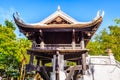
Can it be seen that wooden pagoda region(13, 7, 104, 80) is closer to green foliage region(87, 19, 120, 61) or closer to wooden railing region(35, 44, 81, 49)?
wooden railing region(35, 44, 81, 49)

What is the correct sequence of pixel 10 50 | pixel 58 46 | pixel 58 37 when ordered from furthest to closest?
pixel 10 50, pixel 58 37, pixel 58 46

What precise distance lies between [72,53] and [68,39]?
125 centimetres

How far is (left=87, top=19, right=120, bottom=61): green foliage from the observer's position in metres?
25.6

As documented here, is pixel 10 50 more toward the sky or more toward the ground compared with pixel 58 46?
more toward the sky

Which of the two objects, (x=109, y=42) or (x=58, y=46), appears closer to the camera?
(x=58, y=46)

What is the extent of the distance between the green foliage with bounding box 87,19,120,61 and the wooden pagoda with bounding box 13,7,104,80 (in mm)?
10556

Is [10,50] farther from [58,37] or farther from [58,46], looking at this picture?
[58,46]

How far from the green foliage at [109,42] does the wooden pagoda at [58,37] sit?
10.6 metres

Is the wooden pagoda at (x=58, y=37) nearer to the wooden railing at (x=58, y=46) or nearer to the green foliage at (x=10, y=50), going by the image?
the wooden railing at (x=58, y=46)

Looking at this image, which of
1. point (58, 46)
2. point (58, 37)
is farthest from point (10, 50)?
point (58, 46)

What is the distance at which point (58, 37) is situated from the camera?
1580 centimetres

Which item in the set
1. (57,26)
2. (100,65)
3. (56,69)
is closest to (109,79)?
(100,65)

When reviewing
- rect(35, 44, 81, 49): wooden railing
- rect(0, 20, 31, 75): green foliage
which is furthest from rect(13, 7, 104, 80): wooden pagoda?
rect(0, 20, 31, 75): green foliage

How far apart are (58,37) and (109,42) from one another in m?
12.2
